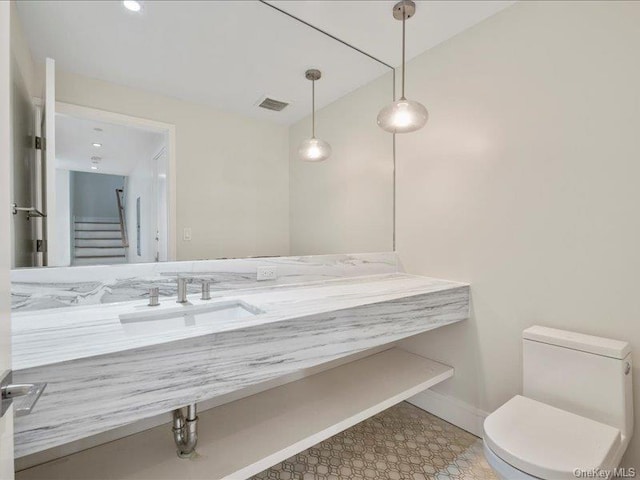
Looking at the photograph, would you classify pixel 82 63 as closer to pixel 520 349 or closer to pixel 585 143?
pixel 585 143

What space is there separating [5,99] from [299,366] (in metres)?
1.12

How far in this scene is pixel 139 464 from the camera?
47.6 inches

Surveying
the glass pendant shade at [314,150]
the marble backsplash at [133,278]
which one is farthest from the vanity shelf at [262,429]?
the glass pendant shade at [314,150]

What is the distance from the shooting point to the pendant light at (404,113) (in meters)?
1.64

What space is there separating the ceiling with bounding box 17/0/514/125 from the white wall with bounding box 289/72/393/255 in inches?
4.9

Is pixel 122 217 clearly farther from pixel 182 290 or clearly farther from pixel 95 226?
pixel 182 290

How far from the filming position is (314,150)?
1.99 m

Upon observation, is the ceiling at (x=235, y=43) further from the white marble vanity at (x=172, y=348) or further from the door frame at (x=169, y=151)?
the white marble vanity at (x=172, y=348)

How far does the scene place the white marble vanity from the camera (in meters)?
0.81

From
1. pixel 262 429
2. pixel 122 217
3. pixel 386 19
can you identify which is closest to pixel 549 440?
pixel 262 429

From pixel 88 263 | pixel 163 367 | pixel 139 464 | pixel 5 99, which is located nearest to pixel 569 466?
pixel 163 367

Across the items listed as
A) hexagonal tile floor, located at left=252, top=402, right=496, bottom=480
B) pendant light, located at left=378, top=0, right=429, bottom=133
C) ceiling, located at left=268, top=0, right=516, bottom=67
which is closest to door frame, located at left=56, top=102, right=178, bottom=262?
ceiling, located at left=268, top=0, right=516, bottom=67

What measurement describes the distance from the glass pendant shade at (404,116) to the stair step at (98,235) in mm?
1418

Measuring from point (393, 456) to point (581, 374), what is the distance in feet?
3.24
